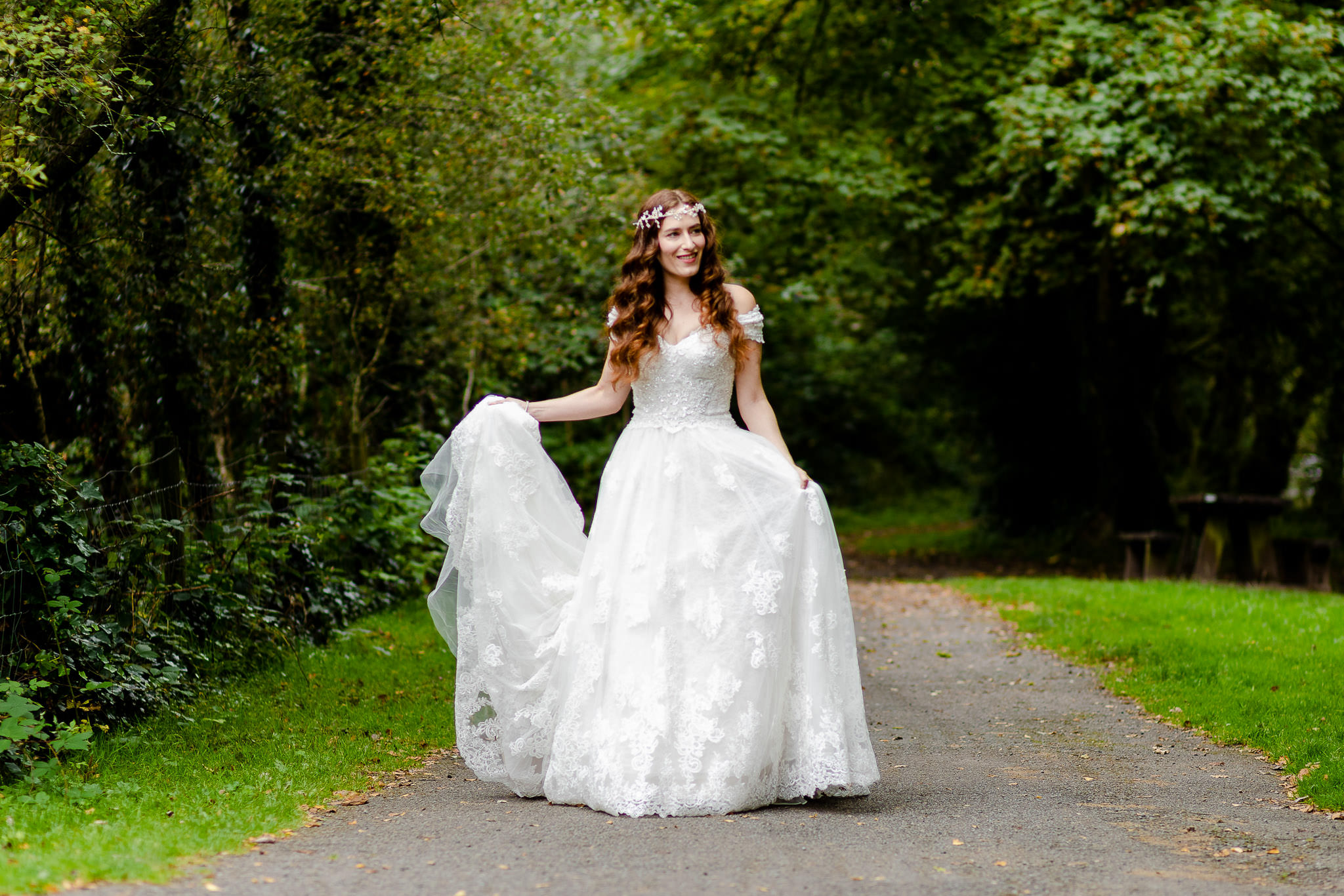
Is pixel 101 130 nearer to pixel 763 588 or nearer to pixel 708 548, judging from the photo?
pixel 708 548

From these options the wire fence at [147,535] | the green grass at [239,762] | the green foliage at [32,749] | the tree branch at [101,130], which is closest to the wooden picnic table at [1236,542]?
the green grass at [239,762]

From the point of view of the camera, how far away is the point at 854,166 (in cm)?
1448

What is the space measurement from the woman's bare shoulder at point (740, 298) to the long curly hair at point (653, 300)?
0.11 feet

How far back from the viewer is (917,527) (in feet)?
98.3

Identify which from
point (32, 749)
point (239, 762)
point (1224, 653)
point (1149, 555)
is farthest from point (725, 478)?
point (1149, 555)

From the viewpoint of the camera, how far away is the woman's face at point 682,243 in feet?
18.1

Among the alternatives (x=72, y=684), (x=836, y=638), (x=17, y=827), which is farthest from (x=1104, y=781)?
(x=72, y=684)

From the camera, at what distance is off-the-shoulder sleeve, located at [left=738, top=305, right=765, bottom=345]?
18.2ft

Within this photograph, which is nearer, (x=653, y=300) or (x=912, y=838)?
(x=912, y=838)

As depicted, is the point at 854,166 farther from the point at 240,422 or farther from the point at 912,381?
the point at 912,381

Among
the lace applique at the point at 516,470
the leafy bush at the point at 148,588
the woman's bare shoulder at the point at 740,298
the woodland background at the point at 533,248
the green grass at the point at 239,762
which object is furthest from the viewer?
the woodland background at the point at 533,248

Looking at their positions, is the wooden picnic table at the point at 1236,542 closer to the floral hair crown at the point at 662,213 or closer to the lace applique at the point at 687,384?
the lace applique at the point at 687,384

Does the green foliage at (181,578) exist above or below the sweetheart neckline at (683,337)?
below

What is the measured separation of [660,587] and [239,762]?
2188 mm
